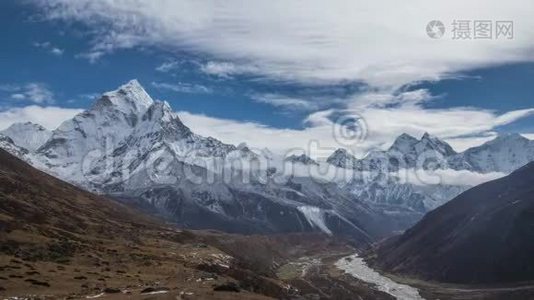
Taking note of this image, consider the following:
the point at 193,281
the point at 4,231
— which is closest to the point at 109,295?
the point at 193,281

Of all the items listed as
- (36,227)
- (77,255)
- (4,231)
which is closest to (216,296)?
(77,255)

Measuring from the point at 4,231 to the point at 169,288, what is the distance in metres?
54.8

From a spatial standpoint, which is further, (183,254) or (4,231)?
(183,254)

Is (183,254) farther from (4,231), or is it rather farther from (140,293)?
(140,293)

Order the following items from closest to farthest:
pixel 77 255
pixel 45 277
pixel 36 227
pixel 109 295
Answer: pixel 109 295
pixel 45 277
pixel 77 255
pixel 36 227

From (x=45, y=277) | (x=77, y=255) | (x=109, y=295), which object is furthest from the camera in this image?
(x=77, y=255)

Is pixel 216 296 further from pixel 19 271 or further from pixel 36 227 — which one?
pixel 36 227

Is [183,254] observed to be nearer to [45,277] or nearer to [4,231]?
[4,231]

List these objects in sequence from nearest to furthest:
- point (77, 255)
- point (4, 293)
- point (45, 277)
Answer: point (4, 293), point (45, 277), point (77, 255)

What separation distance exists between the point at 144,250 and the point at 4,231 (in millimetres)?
43805

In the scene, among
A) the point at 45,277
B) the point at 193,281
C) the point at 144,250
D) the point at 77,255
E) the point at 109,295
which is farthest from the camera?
the point at 144,250

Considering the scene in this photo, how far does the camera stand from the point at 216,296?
99125mm

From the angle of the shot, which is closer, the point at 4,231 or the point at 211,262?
the point at 4,231

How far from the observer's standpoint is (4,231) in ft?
461
